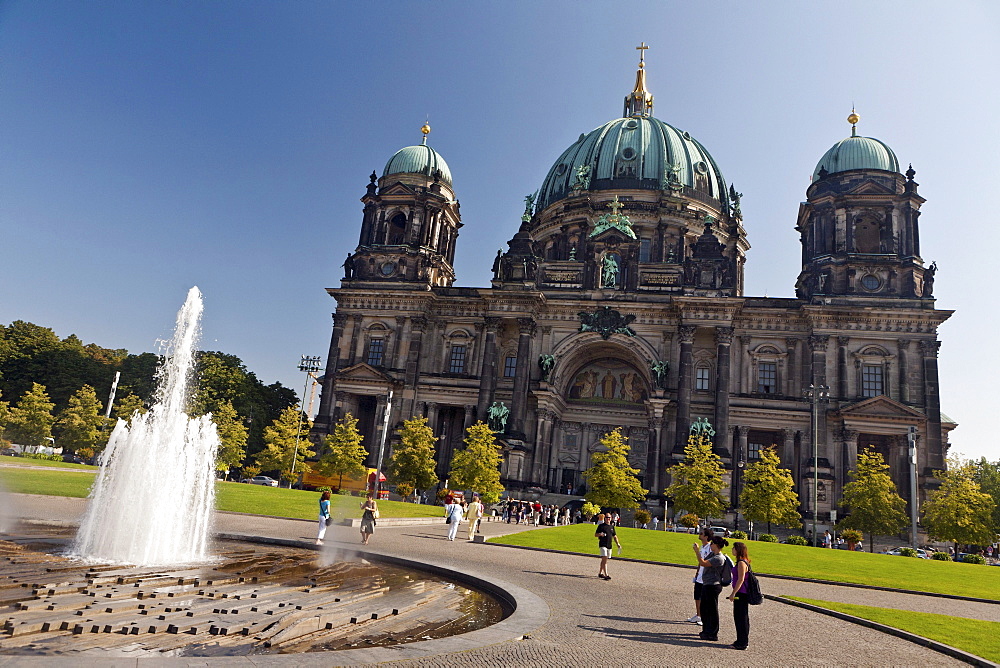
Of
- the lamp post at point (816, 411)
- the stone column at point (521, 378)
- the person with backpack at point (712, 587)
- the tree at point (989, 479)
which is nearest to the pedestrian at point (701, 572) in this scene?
the person with backpack at point (712, 587)

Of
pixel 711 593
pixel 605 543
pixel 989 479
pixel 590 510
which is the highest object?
pixel 989 479

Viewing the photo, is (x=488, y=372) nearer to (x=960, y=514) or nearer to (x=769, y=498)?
(x=769, y=498)

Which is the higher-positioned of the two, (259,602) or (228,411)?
(228,411)

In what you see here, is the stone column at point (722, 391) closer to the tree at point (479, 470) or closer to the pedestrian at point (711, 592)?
the tree at point (479, 470)

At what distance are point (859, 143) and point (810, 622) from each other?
53541 mm

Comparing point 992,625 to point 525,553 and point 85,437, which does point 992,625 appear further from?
point 85,437

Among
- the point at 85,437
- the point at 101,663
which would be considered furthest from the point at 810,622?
the point at 85,437

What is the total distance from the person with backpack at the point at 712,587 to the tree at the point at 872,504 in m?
35.8

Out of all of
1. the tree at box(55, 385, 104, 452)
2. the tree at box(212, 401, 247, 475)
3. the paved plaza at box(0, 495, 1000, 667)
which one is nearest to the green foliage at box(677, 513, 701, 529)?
Result: the paved plaza at box(0, 495, 1000, 667)

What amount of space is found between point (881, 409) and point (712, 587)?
142 ft

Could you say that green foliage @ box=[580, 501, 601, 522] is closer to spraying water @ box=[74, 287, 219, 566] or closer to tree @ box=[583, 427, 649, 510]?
tree @ box=[583, 427, 649, 510]

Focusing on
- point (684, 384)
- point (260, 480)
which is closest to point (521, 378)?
point (684, 384)

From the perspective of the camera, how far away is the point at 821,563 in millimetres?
24062

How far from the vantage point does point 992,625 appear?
42.8 feet
